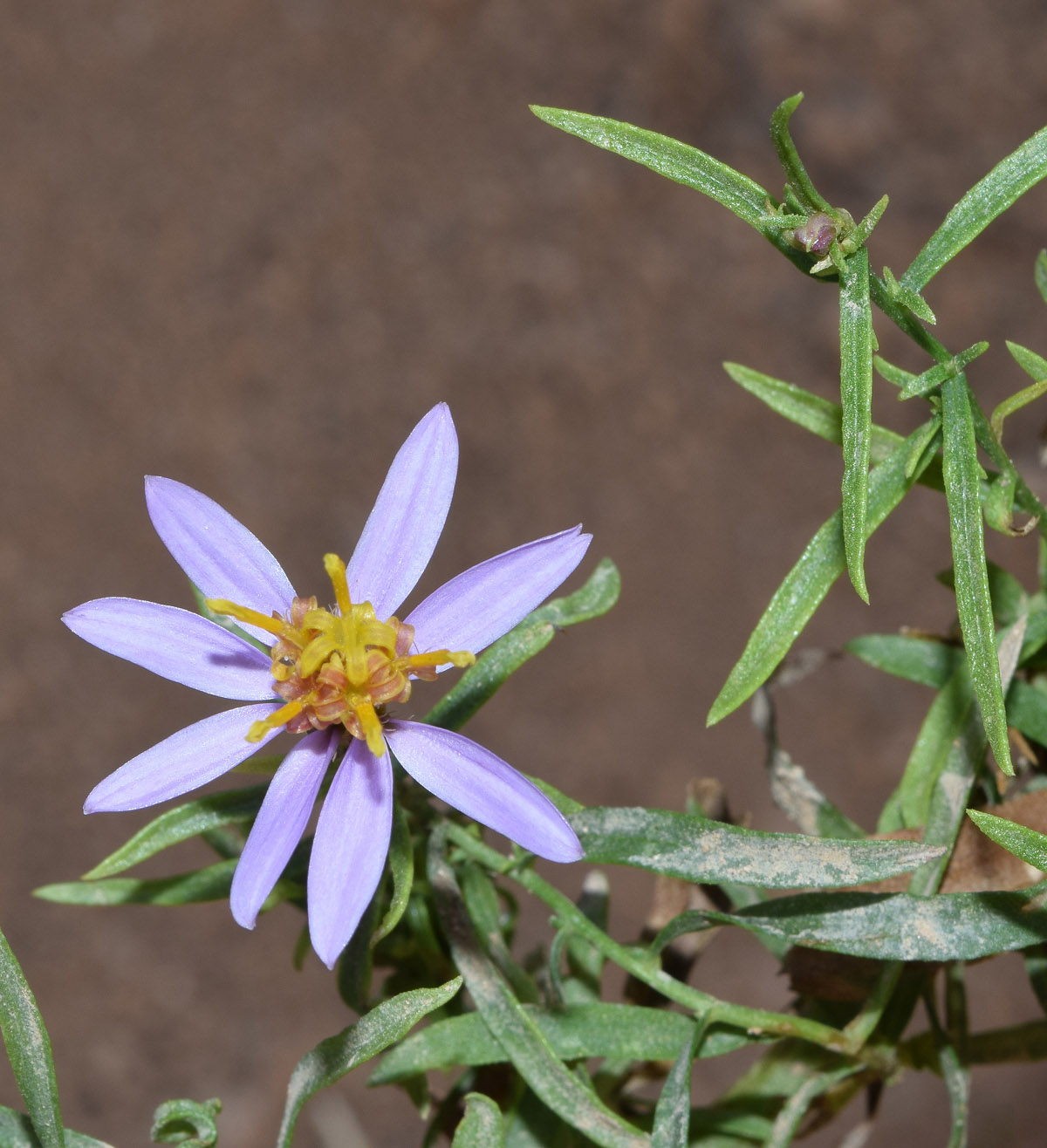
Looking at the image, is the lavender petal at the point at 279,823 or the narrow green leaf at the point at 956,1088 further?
the narrow green leaf at the point at 956,1088

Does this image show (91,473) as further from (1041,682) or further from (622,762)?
(1041,682)

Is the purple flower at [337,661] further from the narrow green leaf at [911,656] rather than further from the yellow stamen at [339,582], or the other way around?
the narrow green leaf at [911,656]

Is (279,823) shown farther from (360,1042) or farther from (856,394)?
(856,394)

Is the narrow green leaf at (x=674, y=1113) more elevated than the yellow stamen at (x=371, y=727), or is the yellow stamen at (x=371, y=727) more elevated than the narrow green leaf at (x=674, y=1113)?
the yellow stamen at (x=371, y=727)

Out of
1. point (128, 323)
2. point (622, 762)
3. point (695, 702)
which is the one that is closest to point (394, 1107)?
point (622, 762)

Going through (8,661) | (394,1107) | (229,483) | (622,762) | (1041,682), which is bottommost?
(394,1107)

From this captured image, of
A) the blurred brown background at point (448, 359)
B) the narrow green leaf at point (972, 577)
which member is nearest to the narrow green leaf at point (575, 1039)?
the narrow green leaf at point (972, 577)

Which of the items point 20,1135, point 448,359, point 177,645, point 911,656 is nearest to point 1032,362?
point 911,656
